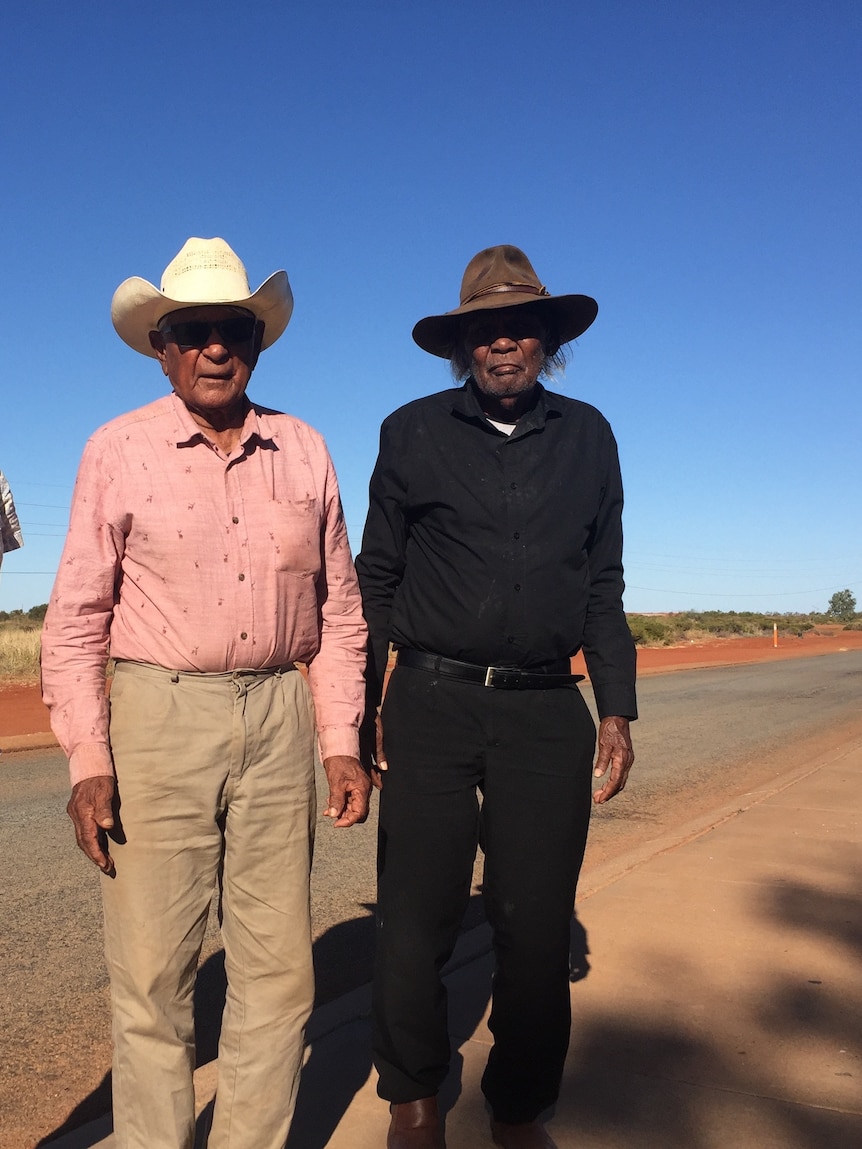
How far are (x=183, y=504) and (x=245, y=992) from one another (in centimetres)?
113

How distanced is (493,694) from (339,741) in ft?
1.56

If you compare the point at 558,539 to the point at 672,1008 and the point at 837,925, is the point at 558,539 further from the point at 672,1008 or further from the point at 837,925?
the point at 837,925

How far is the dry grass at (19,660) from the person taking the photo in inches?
953

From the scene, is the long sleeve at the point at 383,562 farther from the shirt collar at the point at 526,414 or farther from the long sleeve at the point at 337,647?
the long sleeve at the point at 337,647

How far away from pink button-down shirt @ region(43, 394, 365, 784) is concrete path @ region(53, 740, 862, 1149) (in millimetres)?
1308

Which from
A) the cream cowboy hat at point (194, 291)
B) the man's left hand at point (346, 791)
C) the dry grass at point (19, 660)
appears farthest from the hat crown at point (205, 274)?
the dry grass at point (19, 660)

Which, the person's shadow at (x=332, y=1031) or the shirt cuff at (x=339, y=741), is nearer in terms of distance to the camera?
the shirt cuff at (x=339, y=741)

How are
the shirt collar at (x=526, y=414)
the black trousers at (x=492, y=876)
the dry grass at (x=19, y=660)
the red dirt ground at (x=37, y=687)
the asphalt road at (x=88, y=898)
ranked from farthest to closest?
the dry grass at (x=19, y=660), the red dirt ground at (x=37, y=687), the asphalt road at (x=88, y=898), the shirt collar at (x=526, y=414), the black trousers at (x=492, y=876)

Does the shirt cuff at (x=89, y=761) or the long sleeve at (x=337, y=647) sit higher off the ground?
the long sleeve at (x=337, y=647)

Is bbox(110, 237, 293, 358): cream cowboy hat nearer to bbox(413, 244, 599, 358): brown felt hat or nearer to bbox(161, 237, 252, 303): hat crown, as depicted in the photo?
bbox(161, 237, 252, 303): hat crown

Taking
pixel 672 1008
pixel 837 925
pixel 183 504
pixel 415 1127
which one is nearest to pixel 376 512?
pixel 183 504

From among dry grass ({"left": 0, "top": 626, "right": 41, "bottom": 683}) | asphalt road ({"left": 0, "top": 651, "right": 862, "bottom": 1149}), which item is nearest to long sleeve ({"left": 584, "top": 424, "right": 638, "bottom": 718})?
asphalt road ({"left": 0, "top": 651, "right": 862, "bottom": 1149})

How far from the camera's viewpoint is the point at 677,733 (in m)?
14.2

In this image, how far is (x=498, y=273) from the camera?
350 cm
